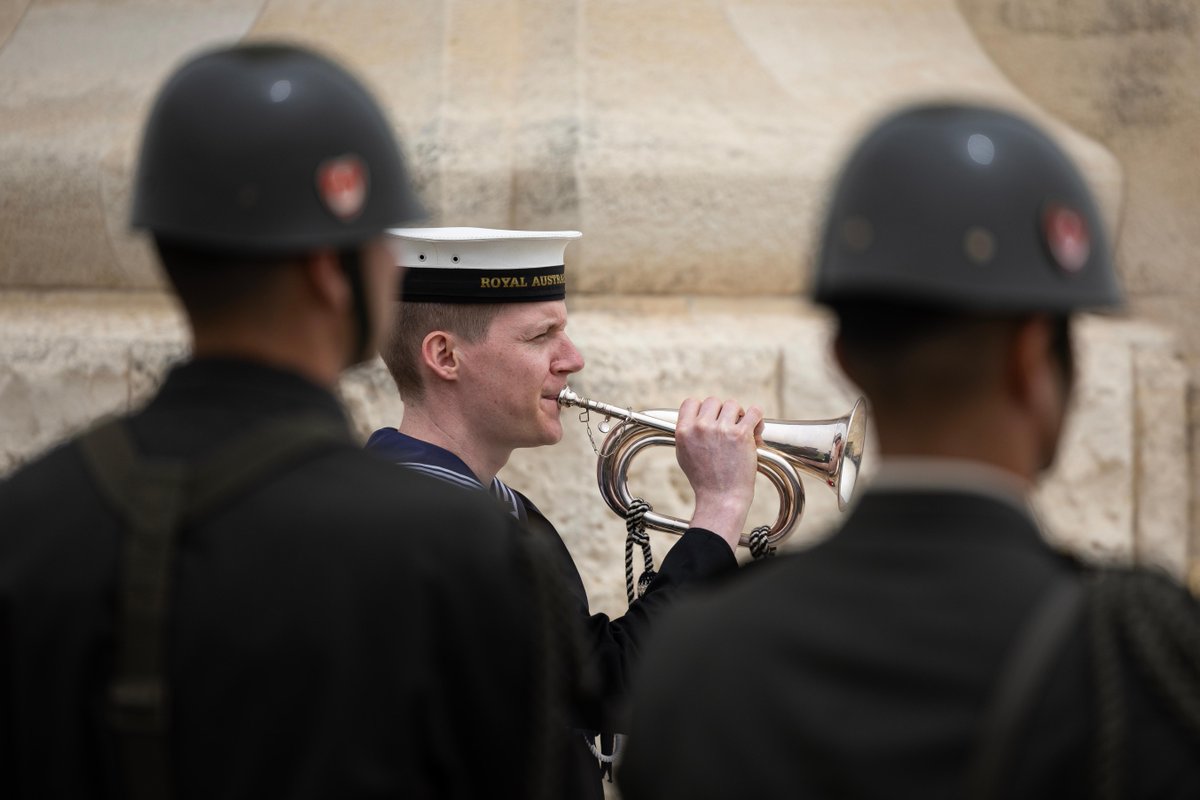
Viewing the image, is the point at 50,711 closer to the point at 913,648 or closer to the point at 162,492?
the point at 162,492

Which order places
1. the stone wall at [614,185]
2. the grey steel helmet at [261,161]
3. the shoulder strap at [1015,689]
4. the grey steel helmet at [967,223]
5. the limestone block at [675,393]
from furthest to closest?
the stone wall at [614,185]
the limestone block at [675,393]
the grey steel helmet at [261,161]
the grey steel helmet at [967,223]
the shoulder strap at [1015,689]

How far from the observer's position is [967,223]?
127 centimetres

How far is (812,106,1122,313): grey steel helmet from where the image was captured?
1256 mm

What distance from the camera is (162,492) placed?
4.52ft

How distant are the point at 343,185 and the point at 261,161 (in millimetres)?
77

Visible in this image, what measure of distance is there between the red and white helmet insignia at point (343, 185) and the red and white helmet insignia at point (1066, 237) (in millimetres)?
620

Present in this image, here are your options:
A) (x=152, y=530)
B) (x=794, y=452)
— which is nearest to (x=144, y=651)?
(x=152, y=530)

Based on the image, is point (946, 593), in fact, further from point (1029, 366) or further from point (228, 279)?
point (228, 279)

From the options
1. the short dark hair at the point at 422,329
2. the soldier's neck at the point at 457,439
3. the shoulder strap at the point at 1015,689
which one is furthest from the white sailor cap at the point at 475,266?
the shoulder strap at the point at 1015,689

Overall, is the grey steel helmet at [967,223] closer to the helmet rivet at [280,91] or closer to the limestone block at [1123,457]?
the helmet rivet at [280,91]

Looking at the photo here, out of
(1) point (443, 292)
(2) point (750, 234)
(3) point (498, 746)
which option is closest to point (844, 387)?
(2) point (750, 234)

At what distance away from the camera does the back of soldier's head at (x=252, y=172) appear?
147 centimetres

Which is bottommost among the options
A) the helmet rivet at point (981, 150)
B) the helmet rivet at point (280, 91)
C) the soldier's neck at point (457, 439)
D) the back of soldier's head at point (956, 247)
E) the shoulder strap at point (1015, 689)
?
the soldier's neck at point (457, 439)

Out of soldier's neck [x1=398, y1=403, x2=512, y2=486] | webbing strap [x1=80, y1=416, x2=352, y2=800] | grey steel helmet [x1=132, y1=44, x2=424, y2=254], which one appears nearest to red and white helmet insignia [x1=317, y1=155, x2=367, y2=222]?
grey steel helmet [x1=132, y1=44, x2=424, y2=254]
